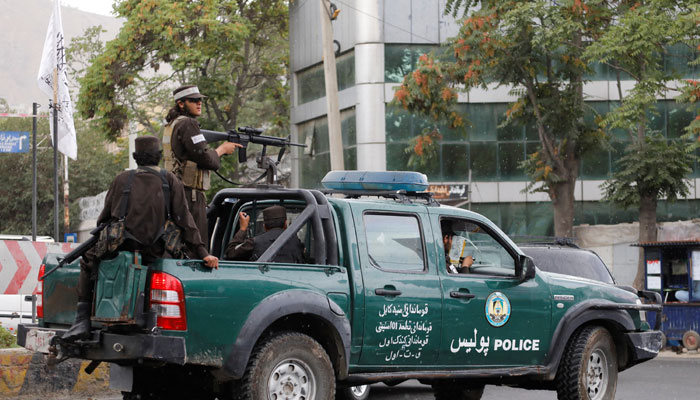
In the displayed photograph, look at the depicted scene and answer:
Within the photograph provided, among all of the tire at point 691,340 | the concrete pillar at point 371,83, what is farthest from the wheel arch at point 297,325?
the concrete pillar at point 371,83

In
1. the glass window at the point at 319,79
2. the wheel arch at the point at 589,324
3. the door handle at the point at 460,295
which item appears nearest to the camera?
the door handle at the point at 460,295

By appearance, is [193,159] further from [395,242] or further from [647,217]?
[647,217]

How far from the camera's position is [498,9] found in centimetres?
2348

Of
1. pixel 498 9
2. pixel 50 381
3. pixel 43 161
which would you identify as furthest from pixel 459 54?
pixel 43 161

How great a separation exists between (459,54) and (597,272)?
1028 centimetres

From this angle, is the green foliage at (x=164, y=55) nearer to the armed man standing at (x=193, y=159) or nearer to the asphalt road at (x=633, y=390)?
the asphalt road at (x=633, y=390)

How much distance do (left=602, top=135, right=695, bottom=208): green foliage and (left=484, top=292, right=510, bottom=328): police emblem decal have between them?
17374mm

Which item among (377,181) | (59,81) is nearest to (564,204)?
(59,81)

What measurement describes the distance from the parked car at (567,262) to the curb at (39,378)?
21.1 ft

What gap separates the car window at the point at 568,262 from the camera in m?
14.5

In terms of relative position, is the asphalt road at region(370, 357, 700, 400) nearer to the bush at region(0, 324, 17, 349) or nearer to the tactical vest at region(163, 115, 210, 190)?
the bush at region(0, 324, 17, 349)

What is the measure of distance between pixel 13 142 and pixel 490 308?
23271 mm

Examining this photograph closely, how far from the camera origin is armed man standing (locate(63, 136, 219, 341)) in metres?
6.82

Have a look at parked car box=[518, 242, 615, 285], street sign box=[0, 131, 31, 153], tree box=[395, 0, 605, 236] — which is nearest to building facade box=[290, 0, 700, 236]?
tree box=[395, 0, 605, 236]
